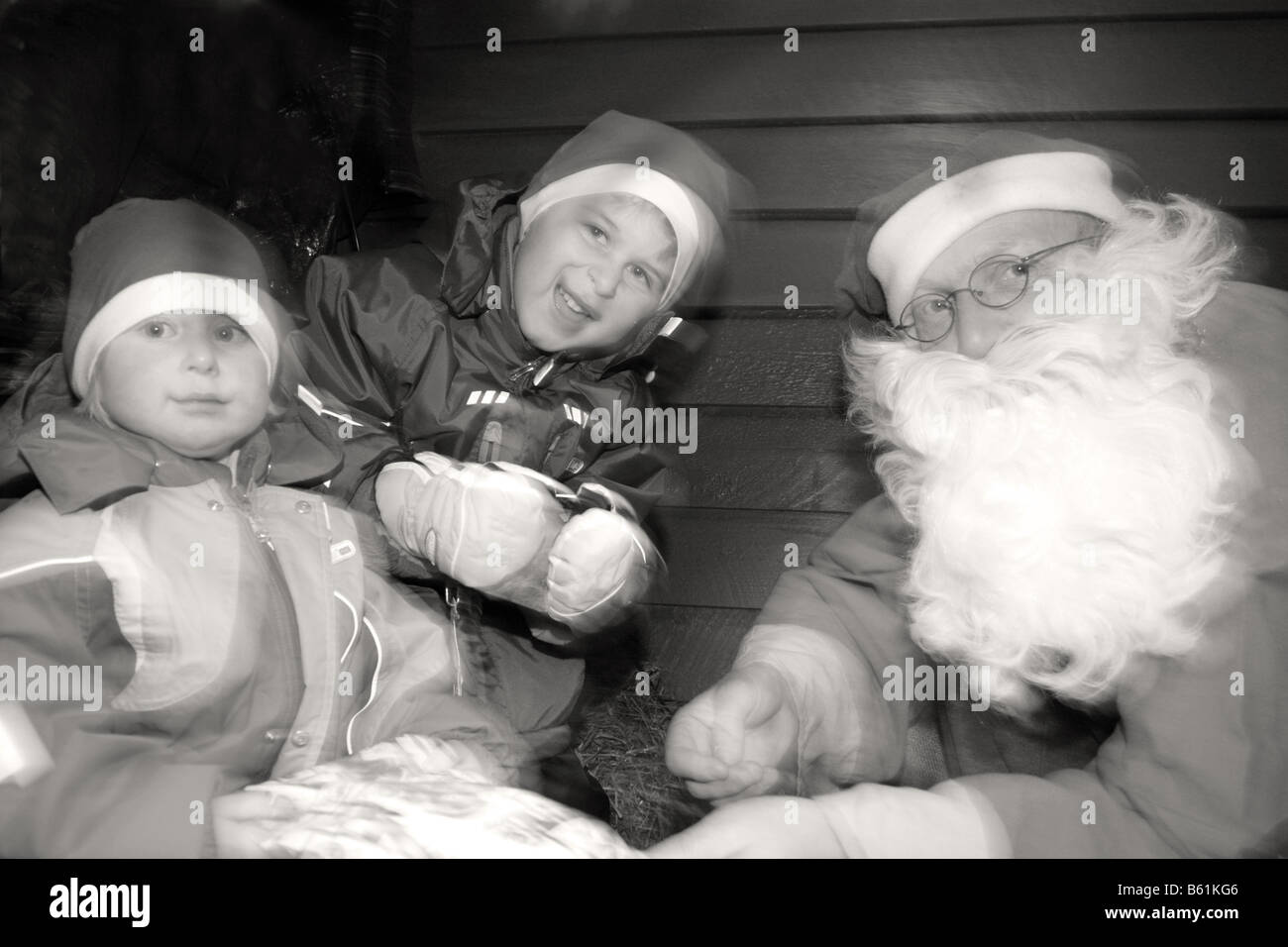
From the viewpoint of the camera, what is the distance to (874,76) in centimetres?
91

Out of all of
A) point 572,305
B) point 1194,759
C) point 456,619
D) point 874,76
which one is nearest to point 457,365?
point 572,305

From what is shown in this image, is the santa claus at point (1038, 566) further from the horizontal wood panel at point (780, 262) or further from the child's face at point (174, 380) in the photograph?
the child's face at point (174, 380)

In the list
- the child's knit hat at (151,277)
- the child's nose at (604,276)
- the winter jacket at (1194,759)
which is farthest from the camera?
the child's nose at (604,276)

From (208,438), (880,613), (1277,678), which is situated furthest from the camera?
(880,613)

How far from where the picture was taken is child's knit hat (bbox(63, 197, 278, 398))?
2.49 feet

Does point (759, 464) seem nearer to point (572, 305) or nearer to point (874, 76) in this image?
point (572, 305)

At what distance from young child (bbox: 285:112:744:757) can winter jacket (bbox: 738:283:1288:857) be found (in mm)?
265

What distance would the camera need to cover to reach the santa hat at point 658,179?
2.93ft

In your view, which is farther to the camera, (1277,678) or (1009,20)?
(1009,20)

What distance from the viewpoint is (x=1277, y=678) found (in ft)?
2.15

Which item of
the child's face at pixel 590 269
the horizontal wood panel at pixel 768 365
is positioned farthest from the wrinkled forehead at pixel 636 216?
the horizontal wood panel at pixel 768 365
